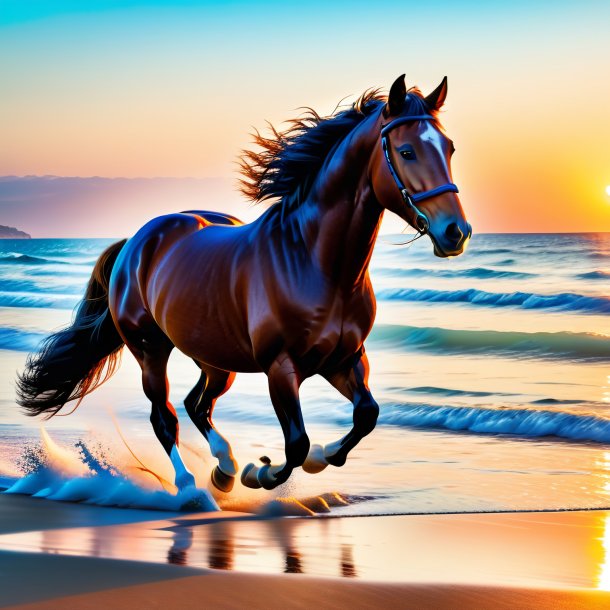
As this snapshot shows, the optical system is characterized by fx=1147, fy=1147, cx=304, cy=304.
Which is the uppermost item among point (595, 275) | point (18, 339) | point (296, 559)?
point (595, 275)

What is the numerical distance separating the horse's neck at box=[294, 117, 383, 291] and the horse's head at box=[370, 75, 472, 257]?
0.39ft

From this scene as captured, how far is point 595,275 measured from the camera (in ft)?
92.6

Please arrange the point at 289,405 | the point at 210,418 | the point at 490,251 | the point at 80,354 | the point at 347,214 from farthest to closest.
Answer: the point at 490,251
the point at 80,354
the point at 210,418
the point at 289,405
the point at 347,214

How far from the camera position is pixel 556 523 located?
5.94m

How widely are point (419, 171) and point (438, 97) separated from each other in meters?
0.47

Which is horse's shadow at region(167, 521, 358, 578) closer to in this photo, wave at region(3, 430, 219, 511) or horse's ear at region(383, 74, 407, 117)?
wave at region(3, 430, 219, 511)

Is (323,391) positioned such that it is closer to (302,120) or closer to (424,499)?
(424,499)

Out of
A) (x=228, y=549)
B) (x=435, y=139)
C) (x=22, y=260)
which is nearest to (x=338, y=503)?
(x=228, y=549)

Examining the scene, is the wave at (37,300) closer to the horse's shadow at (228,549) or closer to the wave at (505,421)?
the wave at (505,421)

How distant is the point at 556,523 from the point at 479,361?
11.6m

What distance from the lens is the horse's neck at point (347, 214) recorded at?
5.07 m

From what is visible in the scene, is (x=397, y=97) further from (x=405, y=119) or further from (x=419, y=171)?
(x=419, y=171)

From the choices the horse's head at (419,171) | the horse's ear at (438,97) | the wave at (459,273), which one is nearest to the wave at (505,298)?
the wave at (459,273)

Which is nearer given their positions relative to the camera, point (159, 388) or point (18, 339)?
→ point (159, 388)
